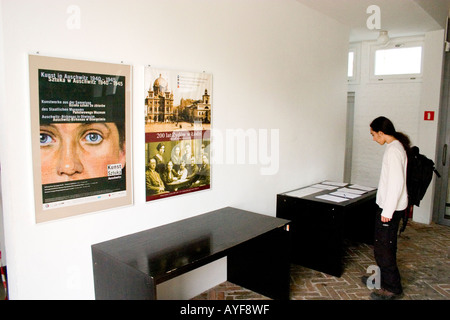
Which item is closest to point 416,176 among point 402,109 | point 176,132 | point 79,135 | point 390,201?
point 390,201

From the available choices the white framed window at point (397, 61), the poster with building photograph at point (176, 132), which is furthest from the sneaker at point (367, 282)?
the white framed window at point (397, 61)

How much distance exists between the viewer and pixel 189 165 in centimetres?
333

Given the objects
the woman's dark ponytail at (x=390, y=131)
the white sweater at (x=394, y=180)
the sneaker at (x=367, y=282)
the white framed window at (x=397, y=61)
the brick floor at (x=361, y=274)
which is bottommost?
the brick floor at (x=361, y=274)

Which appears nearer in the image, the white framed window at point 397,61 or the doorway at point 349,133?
the white framed window at point 397,61

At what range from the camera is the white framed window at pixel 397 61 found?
245 inches

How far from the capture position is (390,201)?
3.41 metres

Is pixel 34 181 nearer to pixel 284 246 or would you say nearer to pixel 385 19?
pixel 284 246

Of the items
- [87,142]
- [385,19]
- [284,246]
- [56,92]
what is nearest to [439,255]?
[284,246]

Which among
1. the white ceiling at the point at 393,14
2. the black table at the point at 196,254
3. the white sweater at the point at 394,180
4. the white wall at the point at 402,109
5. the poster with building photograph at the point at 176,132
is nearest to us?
the black table at the point at 196,254

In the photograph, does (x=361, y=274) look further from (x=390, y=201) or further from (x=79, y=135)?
(x=79, y=135)

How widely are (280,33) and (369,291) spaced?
9.92 ft

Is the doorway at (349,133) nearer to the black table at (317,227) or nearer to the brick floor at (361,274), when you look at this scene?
the brick floor at (361,274)

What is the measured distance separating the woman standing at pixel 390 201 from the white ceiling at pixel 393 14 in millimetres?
1870

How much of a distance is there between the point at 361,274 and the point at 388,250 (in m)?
0.77
